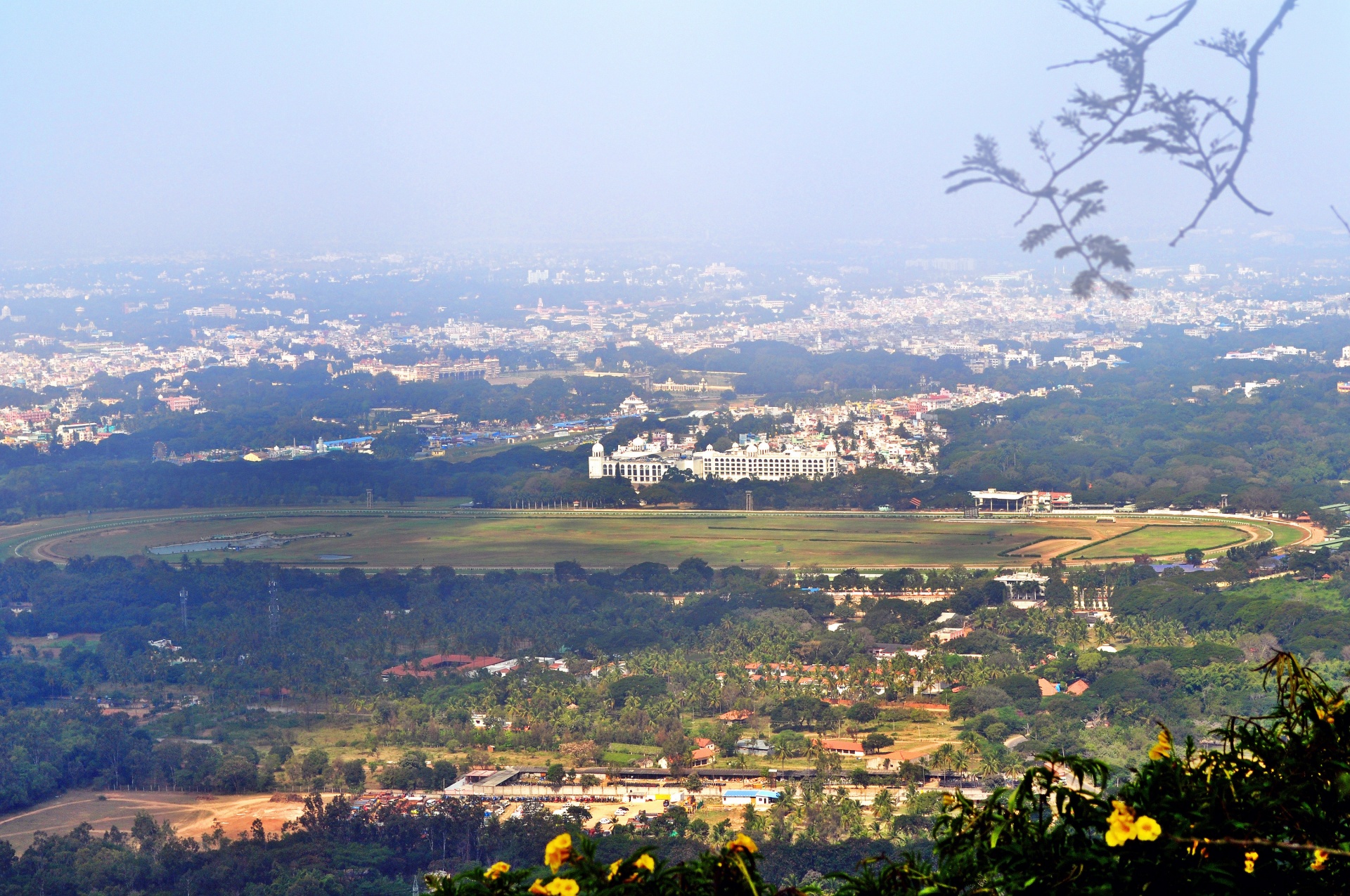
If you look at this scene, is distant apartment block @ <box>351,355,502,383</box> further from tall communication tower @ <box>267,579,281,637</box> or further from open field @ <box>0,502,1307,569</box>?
tall communication tower @ <box>267,579,281,637</box>

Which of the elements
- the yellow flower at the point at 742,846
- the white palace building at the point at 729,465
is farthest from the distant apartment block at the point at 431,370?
the yellow flower at the point at 742,846

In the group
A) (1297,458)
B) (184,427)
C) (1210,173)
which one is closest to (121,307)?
(184,427)

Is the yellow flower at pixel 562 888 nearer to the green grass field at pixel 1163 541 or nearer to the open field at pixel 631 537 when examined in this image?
the open field at pixel 631 537

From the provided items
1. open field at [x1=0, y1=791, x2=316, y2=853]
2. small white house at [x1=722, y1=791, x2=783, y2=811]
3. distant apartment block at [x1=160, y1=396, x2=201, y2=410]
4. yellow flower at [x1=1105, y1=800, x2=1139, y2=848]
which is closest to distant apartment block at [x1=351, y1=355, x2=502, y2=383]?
distant apartment block at [x1=160, y1=396, x2=201, y2=410]

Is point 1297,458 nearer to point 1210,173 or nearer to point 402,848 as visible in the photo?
point 402,848

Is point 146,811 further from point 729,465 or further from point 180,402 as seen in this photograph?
point 180,402
